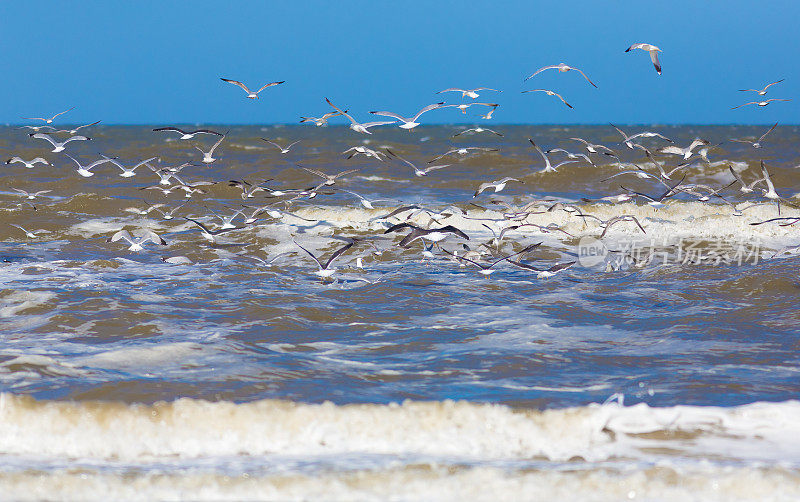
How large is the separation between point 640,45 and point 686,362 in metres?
8.10

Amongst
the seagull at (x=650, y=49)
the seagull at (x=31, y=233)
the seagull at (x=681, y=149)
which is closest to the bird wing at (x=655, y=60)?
the seagull at (x=650, y=49)

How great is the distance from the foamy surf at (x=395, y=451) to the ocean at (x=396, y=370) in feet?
0.04

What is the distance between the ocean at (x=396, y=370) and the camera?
13.0 ft

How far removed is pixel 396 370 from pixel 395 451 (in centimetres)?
128

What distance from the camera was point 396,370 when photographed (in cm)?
556

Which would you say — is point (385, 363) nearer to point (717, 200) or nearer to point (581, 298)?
point (581, 298)

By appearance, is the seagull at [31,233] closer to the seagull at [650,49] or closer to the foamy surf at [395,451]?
the foamy surf at [395,451]

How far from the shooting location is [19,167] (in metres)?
22.0

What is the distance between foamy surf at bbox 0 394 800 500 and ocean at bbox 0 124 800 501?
0.01 metres

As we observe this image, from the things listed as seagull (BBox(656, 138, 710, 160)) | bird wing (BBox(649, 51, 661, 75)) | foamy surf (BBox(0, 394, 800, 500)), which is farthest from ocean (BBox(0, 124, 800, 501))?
bird wing (BBox(649, 51, 661, 75))

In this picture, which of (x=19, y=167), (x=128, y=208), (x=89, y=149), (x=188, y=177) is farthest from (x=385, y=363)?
(x=89, y=149)

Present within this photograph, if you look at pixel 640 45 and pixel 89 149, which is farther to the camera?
pixel 89 149

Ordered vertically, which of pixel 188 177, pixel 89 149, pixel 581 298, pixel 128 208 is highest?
pixel 89 149

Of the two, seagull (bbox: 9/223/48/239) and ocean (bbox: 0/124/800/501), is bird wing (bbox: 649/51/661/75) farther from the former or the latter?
seagull (bbox: 9/223/48/239)
